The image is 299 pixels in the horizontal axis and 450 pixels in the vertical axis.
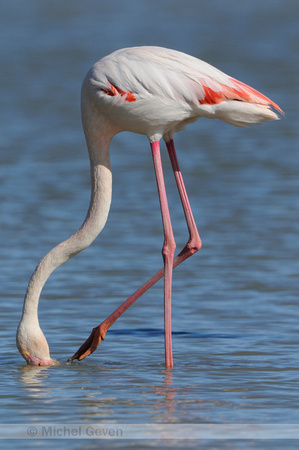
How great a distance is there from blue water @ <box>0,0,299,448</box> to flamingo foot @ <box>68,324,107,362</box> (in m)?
0.10

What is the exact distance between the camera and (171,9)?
41781 mm

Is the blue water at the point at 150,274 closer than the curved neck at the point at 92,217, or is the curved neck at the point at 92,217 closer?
the blue water at the point at 150,274

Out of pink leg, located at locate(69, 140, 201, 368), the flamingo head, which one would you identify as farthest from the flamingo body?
the flamingo head

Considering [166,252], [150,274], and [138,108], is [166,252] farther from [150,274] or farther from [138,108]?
[150,274]

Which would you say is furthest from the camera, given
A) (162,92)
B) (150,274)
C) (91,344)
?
(150,274)

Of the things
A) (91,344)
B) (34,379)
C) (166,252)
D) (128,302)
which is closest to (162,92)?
(166,252)

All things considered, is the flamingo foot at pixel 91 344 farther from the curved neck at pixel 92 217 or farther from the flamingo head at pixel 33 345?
the curved neck at pixel 92 217

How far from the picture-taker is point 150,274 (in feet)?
30.9

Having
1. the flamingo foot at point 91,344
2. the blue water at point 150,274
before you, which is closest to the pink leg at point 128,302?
the flamingo foot at point 91,344

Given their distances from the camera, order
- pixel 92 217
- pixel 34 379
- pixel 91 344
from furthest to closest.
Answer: pixel 92 217
pixel 91 344
pixel 34 379

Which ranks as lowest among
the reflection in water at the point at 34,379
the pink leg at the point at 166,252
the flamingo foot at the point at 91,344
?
the reflection in water at the point at 34,379

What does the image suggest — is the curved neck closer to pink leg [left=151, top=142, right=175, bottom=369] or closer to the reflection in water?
pink leg [left=151, top=142, right=175, bottom=369]

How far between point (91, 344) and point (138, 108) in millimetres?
1605

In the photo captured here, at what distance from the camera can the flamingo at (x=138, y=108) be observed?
272 inches
